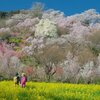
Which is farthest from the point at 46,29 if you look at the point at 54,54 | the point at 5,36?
the point at 54,54

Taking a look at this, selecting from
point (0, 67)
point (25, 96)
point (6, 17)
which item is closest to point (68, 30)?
point (6, 17)

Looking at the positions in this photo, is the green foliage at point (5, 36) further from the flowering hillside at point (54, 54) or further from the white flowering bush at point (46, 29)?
the white flowering bush at point (46, 29)

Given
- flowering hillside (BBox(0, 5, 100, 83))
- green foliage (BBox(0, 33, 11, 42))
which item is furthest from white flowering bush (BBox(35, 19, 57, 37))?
green foliage (BBox(0, 33, 11, 42))

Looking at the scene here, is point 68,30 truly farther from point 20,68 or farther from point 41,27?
point 20,68

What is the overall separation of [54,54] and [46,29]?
2336cm

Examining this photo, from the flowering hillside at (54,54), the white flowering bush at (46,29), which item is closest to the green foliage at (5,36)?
the flowering hillside at (54,54)

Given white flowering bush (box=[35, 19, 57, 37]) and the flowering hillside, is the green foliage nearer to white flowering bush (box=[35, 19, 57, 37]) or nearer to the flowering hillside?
the flowering hillside

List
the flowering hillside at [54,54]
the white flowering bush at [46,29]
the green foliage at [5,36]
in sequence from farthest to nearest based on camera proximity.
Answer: the green foliage at [5,36] → the white flowering bush at [46,29] → the flowering hillside at [54,54]

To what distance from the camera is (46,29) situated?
2717 inches

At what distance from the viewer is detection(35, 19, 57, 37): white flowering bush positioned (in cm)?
6800

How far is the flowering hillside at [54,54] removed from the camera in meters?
42.8

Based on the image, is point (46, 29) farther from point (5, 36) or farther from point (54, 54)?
point (54, 54)

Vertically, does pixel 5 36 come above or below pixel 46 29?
below

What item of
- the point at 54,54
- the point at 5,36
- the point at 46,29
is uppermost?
the point at 46,29
